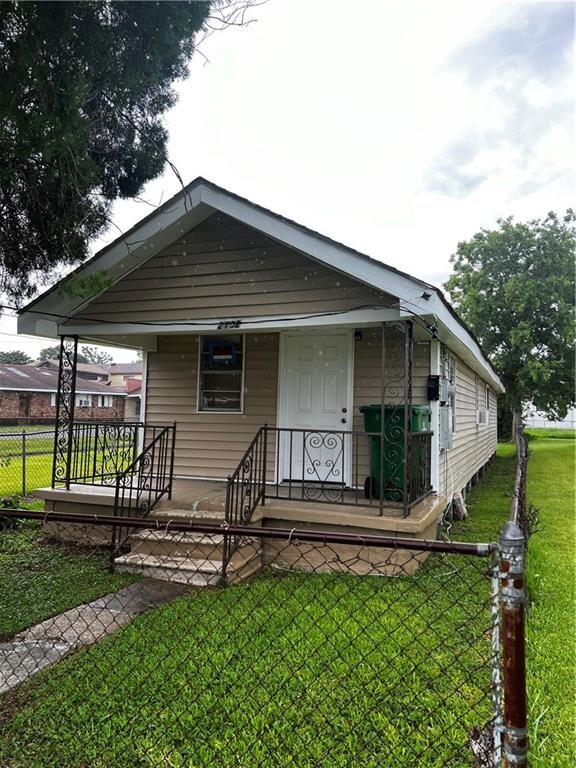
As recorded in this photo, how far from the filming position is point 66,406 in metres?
6.63

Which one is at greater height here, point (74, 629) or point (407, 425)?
point (407, 425)

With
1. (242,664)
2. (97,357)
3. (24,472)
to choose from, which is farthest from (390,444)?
(97,357)

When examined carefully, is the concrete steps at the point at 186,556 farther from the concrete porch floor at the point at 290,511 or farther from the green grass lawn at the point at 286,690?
the green grass lawn at the point at 286,690

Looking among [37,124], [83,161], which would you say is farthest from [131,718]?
[83,161]

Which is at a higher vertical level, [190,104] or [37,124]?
[190,104]

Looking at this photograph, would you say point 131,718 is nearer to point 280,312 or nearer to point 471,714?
point 471,714

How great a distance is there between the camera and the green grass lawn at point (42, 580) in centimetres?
402

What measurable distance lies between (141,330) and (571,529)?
6588mm

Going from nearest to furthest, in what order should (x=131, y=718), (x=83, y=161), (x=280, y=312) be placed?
(x=131, y=718)
(x=83, y=161)
(x=280, y=312)

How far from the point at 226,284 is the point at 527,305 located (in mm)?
21468

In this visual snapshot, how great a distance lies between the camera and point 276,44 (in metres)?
5.39

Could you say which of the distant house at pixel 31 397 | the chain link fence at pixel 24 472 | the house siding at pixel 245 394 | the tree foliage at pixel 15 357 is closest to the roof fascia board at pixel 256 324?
the house siding at pixel 245 394

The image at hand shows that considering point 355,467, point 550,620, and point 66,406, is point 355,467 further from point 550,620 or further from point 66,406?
point 66,406

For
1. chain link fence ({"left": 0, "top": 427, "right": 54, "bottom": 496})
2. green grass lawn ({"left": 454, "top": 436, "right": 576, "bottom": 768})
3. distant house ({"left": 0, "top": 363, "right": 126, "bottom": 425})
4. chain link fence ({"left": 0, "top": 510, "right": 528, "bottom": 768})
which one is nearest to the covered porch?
chain link fence ({"left": 0, "top": 510, "right": 528, "bottom": 768})
